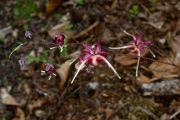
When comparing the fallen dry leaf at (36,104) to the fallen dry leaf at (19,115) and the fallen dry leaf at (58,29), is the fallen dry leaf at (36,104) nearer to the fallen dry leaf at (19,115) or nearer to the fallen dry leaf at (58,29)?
the fallen dry leaf at (19,115)

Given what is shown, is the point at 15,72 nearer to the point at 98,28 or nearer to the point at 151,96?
the point at 98,28

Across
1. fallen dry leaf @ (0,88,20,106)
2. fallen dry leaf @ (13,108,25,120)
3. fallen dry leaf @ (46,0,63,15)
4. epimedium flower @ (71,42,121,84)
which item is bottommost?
fallen dry leaf @ (13,108,25,120)

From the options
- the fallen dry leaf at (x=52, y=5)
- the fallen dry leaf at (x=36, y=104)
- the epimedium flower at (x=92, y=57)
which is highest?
the epimedium flower at (x=92, y=57)

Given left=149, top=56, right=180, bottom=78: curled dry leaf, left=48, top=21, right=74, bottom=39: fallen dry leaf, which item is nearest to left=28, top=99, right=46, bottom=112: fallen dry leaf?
left=48, top=21, right=74, bottom=39: fallen dry leaf

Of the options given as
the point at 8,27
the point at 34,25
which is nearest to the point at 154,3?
the point at 34,25

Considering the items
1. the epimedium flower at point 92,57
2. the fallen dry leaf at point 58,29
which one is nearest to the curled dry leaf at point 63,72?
the fallen dry leaf at point 58,29

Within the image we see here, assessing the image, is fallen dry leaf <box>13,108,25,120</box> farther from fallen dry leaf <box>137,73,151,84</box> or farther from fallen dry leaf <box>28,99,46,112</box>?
fallen dry leaf <box>137,73,151,84</box>
